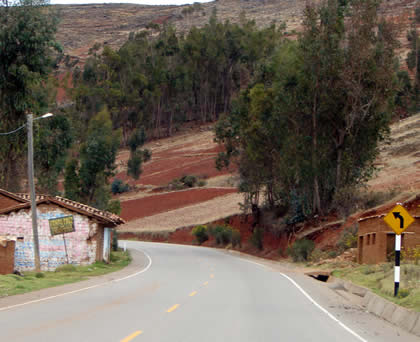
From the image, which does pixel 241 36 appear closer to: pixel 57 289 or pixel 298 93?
pixel 298 93

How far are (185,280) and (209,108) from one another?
95.2 meters

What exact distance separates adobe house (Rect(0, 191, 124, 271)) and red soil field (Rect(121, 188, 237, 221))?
46.3 m

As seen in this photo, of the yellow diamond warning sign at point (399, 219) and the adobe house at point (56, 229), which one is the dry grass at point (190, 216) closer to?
the adobe house at point (56, 229)

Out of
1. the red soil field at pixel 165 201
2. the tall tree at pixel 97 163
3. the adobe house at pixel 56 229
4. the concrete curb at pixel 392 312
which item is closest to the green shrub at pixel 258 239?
the tall tree at pixel 97 163

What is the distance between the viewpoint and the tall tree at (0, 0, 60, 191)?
40.5 metres

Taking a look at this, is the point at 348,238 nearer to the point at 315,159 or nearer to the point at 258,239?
the point at 315,159

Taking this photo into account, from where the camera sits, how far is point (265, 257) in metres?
50.2

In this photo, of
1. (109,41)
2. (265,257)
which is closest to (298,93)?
(265,257)

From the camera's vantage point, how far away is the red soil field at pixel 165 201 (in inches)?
3325

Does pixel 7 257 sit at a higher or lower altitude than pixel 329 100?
lower

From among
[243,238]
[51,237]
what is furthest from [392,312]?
[243,238]

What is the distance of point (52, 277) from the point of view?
2697cm

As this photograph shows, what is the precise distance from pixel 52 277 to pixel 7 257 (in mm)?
2619

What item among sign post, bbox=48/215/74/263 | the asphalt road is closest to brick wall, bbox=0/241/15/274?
the asphalt road
